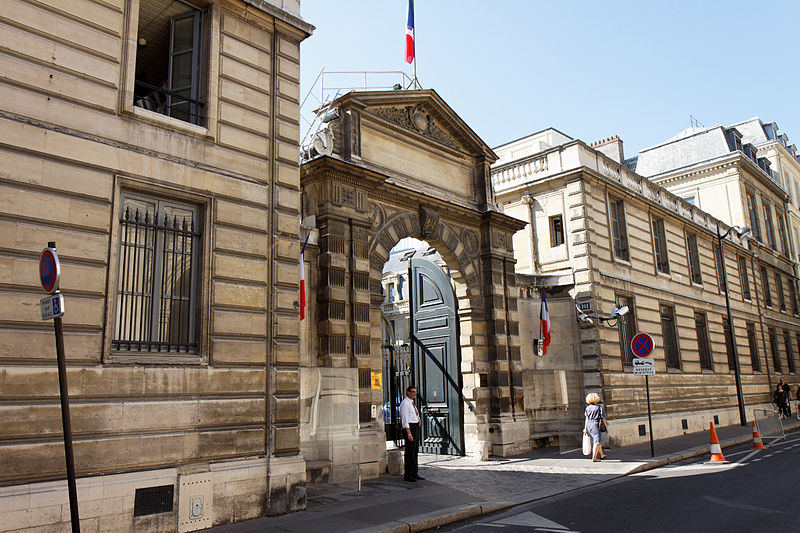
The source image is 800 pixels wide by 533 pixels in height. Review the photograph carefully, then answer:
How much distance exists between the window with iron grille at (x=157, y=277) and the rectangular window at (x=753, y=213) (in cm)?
2924

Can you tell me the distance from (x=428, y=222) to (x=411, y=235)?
0.52 metres

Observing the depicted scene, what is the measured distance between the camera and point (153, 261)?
7.77 metres

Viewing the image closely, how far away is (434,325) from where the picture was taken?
1473 cm

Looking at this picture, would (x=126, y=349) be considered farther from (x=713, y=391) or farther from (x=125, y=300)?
(x=713, y=391)

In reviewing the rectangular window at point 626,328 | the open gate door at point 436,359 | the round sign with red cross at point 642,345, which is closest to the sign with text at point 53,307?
the open gate door at point 436,359

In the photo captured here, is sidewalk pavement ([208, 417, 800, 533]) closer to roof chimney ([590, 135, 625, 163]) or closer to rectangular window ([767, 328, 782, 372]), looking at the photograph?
roof chimney ([590, 135, 625, 163])

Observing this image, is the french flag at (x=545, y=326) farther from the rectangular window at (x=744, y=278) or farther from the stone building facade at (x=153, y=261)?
the rectangular window at (x=744, y=278)

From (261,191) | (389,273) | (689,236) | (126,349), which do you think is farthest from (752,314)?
(126,349)

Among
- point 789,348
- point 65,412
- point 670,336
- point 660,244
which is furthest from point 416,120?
point 789,348

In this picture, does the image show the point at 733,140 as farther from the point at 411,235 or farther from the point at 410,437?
the point at 410,437

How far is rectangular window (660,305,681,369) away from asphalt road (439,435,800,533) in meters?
8.75

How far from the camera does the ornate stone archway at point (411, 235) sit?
11.1m

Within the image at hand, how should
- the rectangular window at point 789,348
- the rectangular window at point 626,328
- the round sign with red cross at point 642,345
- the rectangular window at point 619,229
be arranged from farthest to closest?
the rectangular window at point 789,348
the rectangular window at point 619,229
the rectangular window at point 626,328
the round sign with red cross at point 642,345

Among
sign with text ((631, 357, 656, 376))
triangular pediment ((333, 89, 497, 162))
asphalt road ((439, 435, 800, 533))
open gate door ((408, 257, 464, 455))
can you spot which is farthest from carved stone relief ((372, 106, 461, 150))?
asphalt road ((439, 435, 800, 533))
